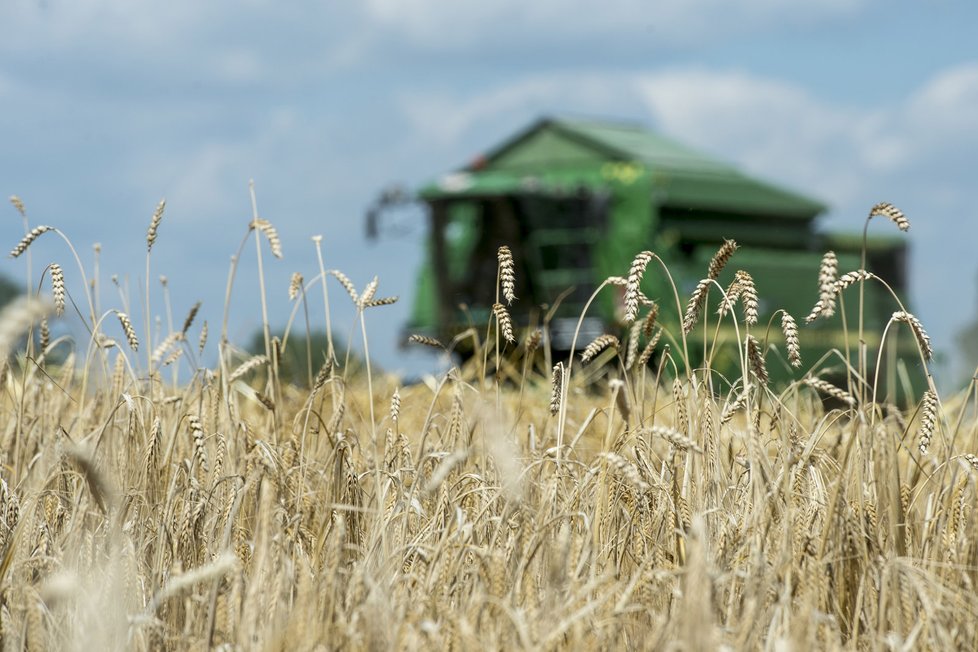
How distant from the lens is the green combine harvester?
13.4m

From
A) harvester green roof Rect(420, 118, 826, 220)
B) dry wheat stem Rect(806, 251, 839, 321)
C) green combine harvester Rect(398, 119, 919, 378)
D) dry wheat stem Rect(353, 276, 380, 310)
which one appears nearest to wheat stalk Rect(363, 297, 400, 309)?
dry wheat stem Rect(353, 276, 380, 310)

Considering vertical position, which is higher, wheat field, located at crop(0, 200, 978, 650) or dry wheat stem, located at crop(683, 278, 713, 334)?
dry wheat stem, located at crop(683, 278, 713, 334)

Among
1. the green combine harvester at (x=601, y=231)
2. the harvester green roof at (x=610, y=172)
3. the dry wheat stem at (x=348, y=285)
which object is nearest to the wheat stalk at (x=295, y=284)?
the dry wheat stem at (x=348, y=285)

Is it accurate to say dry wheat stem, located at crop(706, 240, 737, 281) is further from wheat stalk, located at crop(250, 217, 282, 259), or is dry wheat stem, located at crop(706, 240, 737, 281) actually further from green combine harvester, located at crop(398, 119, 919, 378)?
green combine harvester, located at crop(398, 119, 919, 378)

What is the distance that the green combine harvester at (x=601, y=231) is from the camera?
1338cm

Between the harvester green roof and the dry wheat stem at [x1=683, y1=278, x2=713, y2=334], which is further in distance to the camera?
the harvester green roof

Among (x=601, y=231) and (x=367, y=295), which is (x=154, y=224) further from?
(x=601, y=231)

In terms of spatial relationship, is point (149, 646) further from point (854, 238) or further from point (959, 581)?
point (854, 238)

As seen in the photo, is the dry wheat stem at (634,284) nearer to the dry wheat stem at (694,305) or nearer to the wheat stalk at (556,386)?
the dry wheat stem at (694,305)

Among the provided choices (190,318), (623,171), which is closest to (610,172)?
(623,171)

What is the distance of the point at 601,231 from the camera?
13.3m

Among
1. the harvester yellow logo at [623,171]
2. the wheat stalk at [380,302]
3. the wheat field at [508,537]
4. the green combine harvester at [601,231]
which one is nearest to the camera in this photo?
Result: the wheat field at [508,537]

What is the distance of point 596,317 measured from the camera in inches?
529

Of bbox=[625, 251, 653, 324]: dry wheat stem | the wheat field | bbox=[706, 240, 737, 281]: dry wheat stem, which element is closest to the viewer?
the wheat field
